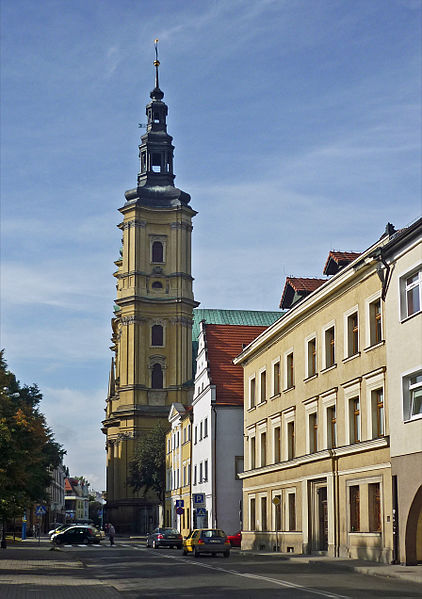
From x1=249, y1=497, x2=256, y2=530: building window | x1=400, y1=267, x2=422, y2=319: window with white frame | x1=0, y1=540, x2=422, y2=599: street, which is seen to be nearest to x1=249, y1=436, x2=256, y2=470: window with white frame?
x1=249, y1=497, x2=256, y2=530: building window

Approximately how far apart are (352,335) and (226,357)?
1003 inches

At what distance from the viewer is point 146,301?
10475 cm

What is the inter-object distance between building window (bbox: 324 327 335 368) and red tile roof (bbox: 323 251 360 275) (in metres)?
3.50

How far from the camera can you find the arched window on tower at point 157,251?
107 metres

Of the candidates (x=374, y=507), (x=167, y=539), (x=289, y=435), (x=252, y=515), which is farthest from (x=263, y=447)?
(x=374, y=507)

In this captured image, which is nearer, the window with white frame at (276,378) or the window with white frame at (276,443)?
the window with white frame at (276,443)

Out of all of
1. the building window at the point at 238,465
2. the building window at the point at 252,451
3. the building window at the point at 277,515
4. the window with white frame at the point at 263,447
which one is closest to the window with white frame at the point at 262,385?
the window with white frame at the point at 263,447

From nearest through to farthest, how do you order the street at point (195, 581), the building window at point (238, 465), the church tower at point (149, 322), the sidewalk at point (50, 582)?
1. the street at point (195, 581)
2. the sidewalk at point (50, 582)
3. the building window at point (238, 465)
4. the church tower at point (149, 322)

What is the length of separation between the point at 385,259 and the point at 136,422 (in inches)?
2937

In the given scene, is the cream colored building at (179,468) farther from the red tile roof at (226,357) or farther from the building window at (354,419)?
the building window at (354,419)

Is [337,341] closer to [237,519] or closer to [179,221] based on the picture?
[237,519]

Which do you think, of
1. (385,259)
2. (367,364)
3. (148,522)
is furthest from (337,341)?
(148,522)

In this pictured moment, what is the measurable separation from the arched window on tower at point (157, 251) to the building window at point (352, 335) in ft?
239

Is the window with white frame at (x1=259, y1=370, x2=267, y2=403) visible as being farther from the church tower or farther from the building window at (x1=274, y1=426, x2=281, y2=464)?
the church tower
